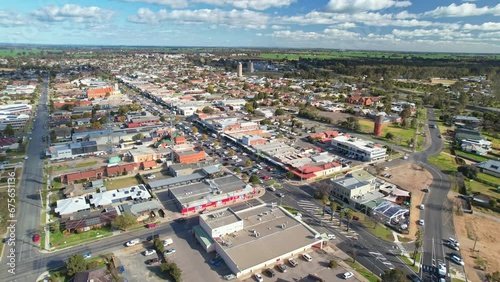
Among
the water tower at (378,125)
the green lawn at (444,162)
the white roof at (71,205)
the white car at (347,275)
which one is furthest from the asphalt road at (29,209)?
the water tower at (378,125)

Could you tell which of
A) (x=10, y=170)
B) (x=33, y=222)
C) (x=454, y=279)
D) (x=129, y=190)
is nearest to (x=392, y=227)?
(x=454, y=279)

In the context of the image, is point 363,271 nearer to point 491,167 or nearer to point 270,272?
point 270,272

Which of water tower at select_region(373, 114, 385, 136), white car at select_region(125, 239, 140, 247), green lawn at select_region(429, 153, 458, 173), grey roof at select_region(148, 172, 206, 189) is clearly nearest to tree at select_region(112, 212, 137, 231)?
white car at select_region(125, 239, 140, 247)

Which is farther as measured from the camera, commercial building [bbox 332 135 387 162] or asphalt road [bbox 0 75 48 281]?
commercial building [bbox 332 135 387 162]

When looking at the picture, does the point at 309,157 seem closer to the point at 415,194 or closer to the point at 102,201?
the point at 415,194

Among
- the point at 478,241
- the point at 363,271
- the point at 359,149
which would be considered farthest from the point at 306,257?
the point at 359,149

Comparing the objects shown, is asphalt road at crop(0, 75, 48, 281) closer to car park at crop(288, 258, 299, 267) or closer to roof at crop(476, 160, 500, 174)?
car park at crop(288, 258, 299, 267)
